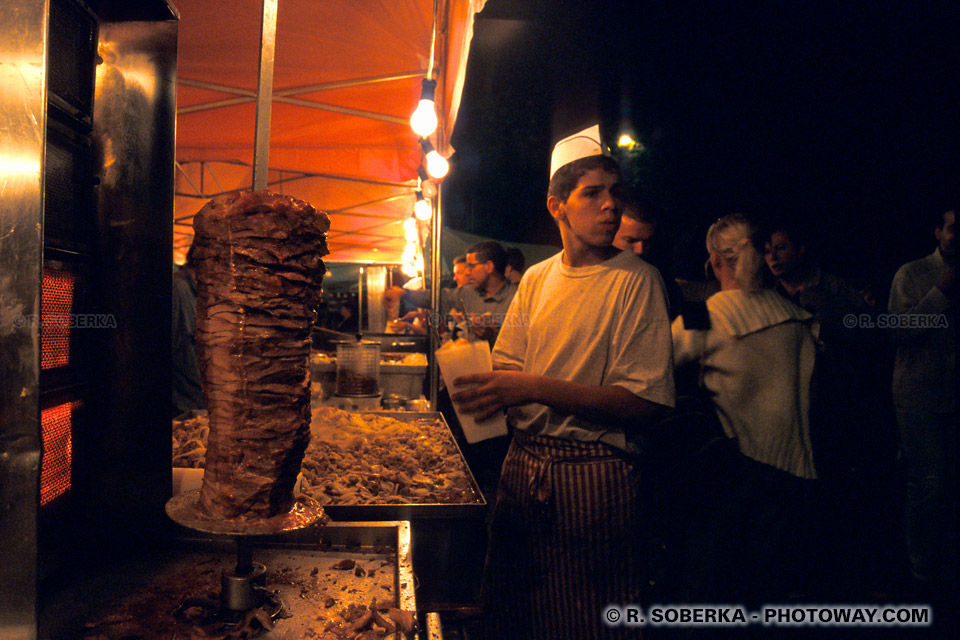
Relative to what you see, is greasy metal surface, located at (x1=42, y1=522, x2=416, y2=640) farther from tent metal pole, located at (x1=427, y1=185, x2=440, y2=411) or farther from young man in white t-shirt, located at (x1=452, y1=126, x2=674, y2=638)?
tent metal pole, located at (x1=427, y1=185, x2=440, y2=411)

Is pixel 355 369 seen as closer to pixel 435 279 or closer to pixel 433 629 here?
pixel 435 279

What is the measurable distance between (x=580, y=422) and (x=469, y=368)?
0.57 m

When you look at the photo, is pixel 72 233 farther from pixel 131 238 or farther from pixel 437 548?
pixel 437 548

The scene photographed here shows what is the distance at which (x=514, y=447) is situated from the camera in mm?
2459

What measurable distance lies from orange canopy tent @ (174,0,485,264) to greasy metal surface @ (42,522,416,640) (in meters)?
2.01

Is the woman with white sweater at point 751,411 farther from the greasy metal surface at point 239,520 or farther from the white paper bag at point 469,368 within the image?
the greasy metal surface at point 239,520

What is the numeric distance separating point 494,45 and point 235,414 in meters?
11.6

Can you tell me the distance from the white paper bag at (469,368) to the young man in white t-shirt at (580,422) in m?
0.06

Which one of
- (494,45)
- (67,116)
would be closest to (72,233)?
(67,116)

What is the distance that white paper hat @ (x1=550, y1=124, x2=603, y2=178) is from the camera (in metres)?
2.44

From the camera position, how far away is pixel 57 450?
1.24 metres

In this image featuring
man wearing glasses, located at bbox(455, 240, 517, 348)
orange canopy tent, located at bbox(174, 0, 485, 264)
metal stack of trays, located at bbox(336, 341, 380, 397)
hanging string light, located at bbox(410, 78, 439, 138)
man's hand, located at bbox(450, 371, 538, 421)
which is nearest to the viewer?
man's hand, located at bbox(450, 371, 538, 421)

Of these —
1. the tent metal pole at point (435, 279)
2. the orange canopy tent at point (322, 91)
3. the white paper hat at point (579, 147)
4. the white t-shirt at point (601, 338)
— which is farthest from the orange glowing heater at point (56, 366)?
the tent metal pole at point (435, 279)

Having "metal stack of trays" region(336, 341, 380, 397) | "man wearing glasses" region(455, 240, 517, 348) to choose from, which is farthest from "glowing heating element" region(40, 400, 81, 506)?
"man wearing glasses" region(455, 240, 517, 348)
